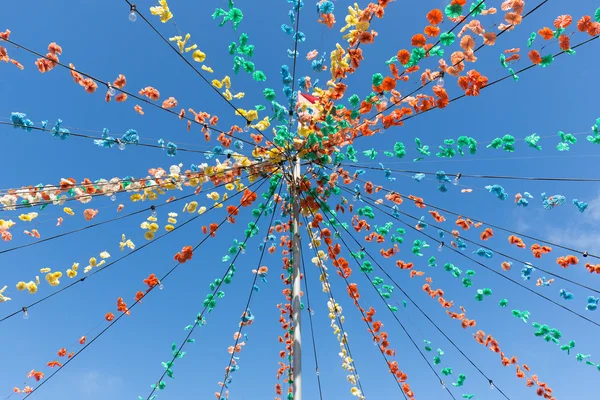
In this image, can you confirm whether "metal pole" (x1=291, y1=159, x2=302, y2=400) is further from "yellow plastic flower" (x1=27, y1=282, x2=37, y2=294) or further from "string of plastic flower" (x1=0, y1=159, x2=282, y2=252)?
"yellow plastic flower" (x1=27, y1=282, x2=37, y2=294)

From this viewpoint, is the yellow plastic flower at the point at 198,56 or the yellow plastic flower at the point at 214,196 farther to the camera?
the yellow plastic flower at the point at 214,196

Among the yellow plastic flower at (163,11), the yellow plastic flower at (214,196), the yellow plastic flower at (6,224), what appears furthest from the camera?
the yellow plastic flower at (214,196)

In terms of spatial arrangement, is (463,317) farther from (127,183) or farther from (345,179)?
(127,183)

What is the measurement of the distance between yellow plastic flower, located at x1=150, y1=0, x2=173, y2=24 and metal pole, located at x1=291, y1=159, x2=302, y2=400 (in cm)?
297

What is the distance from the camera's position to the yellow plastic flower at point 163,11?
414 cm

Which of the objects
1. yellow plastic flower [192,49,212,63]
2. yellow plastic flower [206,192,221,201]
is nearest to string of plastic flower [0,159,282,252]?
yellow plastic flower [206,192,221,201]

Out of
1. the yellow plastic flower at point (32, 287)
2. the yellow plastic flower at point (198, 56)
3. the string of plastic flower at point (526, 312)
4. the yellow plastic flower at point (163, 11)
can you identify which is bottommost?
the string of plastic flower at point (526, 312)

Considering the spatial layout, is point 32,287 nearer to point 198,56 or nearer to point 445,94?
point 198,56

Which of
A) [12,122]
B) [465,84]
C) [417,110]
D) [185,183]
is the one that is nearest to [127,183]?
[185,183]

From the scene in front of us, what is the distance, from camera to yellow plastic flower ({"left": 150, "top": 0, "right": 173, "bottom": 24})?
4.14 metres

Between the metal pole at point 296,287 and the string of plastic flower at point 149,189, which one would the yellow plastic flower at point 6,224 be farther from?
the metal pole at point 296,287

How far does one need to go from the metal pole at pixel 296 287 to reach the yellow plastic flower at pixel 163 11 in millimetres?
2970

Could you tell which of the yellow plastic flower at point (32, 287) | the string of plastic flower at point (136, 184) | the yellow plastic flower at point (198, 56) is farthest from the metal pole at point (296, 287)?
the yellow plastic flower at point (32, 287)

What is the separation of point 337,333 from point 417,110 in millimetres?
4745
